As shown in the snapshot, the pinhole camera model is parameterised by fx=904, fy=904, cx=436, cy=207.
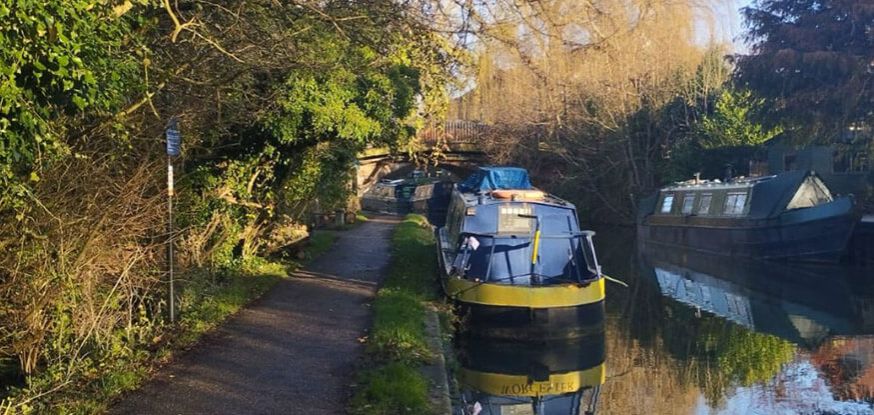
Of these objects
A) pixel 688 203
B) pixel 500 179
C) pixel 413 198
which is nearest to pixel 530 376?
pixel 500 179

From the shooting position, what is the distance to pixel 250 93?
38.3ft

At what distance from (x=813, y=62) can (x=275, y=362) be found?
22.3 m

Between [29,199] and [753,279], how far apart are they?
1984 cm

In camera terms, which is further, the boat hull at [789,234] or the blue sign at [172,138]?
the boat hull at [789,234]

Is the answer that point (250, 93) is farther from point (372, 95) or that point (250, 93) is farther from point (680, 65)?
point (680, 65)

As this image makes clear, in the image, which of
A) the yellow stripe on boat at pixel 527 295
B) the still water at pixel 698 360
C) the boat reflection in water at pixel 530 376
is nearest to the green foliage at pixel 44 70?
the boat reflection in water at pixel 530 376

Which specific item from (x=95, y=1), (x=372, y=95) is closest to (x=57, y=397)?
(x=95, y=1)

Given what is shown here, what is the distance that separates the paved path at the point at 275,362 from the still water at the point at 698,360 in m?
1.59

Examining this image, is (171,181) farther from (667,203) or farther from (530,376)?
(667,203)

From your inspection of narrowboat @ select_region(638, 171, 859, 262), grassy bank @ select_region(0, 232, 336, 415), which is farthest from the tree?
grassy bank @ select_region(0, 232, 336, 415)

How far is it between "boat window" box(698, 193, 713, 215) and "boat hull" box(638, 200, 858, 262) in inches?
14.0

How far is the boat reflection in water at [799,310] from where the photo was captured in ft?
38.5

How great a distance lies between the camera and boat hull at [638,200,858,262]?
24.8 metres

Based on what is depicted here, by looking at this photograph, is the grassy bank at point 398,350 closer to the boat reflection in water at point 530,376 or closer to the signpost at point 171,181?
the boat reflection in water at point 530,376
